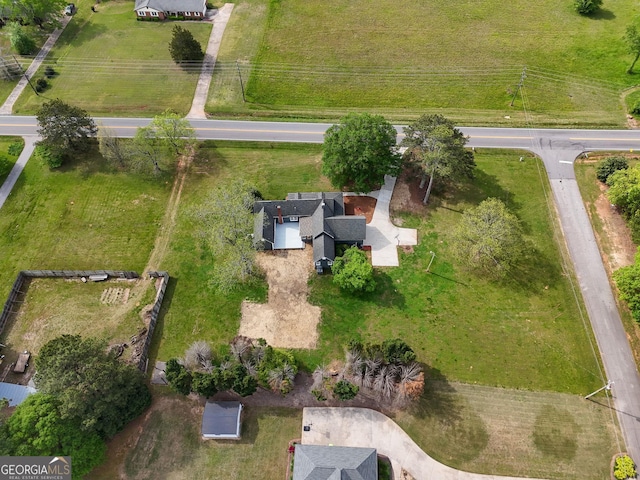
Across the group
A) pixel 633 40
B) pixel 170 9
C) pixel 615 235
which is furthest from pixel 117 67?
pixel 633 40

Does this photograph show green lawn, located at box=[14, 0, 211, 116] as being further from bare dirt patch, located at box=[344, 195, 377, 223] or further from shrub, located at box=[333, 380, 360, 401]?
shrub, located at box=[333, 380, 360, 401]

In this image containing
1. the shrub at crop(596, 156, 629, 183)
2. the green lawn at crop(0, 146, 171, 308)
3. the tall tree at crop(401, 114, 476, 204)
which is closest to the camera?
the tall tree at crop(401, 114, 476, 204)

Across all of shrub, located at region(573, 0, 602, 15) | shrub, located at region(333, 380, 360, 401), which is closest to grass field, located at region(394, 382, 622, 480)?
shrub, located at region(333, 380, 360, 401)

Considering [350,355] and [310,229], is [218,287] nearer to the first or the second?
[310,229]

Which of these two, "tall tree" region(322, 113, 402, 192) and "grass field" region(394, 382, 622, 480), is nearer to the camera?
"grass field" region(394, 382, 622, 480)

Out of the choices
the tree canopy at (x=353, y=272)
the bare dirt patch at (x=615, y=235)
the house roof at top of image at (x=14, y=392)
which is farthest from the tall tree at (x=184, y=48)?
the bare dirt patch at (x=615, y=235)

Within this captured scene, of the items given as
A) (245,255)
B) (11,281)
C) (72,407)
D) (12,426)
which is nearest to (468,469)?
(245,255)

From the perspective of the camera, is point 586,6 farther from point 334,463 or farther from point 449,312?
point 334,463
